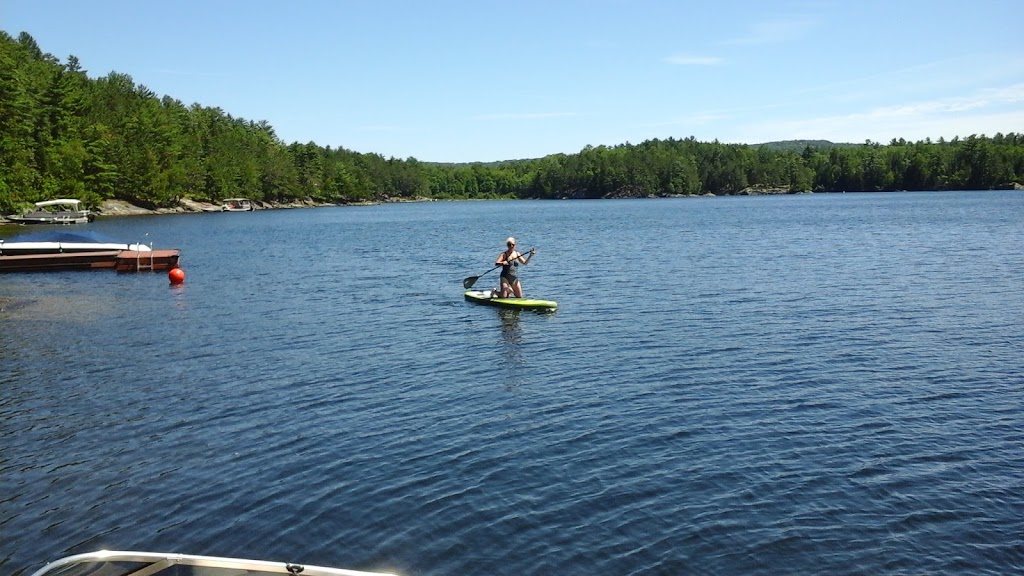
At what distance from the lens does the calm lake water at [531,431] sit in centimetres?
1177

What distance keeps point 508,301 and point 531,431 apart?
628 inches

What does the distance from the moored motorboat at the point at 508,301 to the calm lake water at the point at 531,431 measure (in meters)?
0.57

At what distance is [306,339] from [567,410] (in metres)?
12.0

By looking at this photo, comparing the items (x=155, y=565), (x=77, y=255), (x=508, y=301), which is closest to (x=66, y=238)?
(x=77, y=255)

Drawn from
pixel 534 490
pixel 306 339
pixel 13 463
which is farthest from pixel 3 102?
pixel 534 490

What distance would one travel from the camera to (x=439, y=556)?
11.3 metres

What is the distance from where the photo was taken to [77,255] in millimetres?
51281

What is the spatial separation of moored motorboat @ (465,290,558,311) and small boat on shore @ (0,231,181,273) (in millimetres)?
24043

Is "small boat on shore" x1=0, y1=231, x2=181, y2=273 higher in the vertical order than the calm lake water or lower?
higher

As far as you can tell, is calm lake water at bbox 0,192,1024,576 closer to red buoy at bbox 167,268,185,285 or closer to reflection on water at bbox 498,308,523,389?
reflection on water at bbox 498,308,523,389

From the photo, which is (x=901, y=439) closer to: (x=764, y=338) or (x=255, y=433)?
(x=764, y=338)

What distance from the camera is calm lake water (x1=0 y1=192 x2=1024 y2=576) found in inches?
463

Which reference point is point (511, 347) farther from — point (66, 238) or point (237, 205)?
point (237, 205)

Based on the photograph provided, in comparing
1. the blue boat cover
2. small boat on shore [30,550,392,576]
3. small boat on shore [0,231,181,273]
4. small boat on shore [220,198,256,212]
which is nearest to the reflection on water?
small boat on shore [30,550,392,576]
